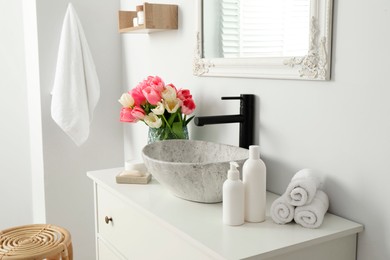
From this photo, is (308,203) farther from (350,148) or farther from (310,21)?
(310,21)

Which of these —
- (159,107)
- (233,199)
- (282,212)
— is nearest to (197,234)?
(233,199)

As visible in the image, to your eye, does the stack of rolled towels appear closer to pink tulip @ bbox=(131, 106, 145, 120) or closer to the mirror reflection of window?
the mirror reflection of window

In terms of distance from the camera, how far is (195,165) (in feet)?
3.81

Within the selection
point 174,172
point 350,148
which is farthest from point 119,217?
point 350,148

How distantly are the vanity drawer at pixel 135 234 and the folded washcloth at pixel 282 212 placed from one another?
23 cm

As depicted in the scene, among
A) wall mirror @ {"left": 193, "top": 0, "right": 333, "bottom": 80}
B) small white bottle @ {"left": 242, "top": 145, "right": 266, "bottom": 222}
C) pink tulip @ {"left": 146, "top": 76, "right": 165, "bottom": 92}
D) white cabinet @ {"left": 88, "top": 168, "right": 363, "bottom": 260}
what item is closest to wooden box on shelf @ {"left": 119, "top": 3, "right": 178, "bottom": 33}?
Result: wall mirror @ {"left": 193, "top": 0, "right": 333, "bottom": 80}

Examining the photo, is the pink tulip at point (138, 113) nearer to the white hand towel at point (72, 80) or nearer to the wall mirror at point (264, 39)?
the wall mirror at point (264, 39)

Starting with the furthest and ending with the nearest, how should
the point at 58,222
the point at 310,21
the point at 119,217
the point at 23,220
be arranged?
1. the point at 23,220
2. the point at 58,222
3. the point at 119,217
4. the point at 310,21

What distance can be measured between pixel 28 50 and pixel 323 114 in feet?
5.94

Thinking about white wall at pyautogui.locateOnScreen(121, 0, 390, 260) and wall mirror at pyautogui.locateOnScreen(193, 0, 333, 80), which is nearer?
white wall at pyautogui.locateOnScreen(121, 0, 390, 260)

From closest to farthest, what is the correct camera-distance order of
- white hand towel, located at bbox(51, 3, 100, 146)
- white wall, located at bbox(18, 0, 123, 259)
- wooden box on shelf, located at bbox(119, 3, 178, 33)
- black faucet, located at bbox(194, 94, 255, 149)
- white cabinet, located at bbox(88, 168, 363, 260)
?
white cabinet, located at bbox(88, 168, 363, 260) → black faucet, located at bbox(194, 94, 255, 149) → wooden box on shelf, located at bbox(119, 3, 178, 33) → white hand towel, located at bbox(51, 3, 100, 146) → white wall, located at bbox(18, 0, 123, 259)

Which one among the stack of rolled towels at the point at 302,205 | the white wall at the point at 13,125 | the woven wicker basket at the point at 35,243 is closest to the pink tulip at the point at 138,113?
the woven wicker basket at the point at 35,243

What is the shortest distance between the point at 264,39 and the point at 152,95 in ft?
1.52

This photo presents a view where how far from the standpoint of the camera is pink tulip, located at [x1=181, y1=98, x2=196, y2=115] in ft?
5.35
